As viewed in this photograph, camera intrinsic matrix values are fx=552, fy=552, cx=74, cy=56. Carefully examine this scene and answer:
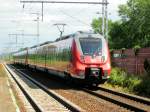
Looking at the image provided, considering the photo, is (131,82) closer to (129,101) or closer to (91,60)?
(91,60)

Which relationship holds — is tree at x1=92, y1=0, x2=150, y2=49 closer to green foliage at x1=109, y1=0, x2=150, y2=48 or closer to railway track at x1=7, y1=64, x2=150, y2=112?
green foliage at x1=109, y1=0, x2=150, y2=48

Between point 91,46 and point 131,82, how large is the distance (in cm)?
286

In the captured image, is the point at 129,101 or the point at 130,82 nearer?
the point at 129,101

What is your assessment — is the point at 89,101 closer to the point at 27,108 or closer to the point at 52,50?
the point at 27,108

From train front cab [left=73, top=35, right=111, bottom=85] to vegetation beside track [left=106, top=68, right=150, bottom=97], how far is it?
1.43 m

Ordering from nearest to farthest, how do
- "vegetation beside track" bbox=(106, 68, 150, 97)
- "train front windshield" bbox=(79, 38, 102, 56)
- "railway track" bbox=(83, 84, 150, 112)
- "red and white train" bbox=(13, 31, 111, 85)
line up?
"railway track" bbox=(83, 84, 150, 112)
"vegetation beside track" bbox=(106, 68, 150, 97)
"red and white train" bbox=(13, 31, 111, 85)
"train front windshield" bbox=(79, 38, 102, 56)

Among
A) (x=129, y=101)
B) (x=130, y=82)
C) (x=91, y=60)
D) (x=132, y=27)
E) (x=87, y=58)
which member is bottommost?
(x=129, y=101)

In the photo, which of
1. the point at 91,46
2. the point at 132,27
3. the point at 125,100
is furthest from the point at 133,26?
the point at 125,100

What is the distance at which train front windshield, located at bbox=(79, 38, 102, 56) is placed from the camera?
95.9ft

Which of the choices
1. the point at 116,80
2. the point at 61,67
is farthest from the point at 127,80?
the point at 61,67

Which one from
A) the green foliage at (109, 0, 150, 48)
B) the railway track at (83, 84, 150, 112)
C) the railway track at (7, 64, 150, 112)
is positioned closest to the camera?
the railway track at (83, 84, 150, 112)

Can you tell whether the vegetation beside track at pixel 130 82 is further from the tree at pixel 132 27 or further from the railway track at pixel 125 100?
the tree at pixel 132 27

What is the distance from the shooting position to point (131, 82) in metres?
29.0

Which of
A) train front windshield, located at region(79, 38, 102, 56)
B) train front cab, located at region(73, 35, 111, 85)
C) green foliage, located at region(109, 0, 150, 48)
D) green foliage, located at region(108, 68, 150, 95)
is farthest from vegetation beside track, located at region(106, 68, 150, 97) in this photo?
green foliage, located at region(109, 0, 150, 48)
